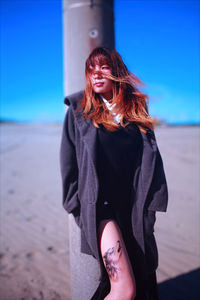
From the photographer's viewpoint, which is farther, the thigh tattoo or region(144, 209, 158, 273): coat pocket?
region(144, 209, 158, 273): coat pocket

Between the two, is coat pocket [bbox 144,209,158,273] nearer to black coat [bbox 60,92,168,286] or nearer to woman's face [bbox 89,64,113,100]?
black coat [bbox 60,92,168,286]

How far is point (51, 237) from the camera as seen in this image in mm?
4227

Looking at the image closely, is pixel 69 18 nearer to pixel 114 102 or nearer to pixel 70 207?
pixel 114 102

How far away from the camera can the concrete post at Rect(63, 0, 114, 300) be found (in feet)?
6.42

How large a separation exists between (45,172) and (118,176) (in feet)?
25.0

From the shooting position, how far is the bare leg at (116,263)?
1.51m

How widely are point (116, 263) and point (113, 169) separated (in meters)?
0.62

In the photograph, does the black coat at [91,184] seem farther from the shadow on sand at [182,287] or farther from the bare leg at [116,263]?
the shadow on sand at [182,287]

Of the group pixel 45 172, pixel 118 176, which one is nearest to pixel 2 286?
pixel 118 176

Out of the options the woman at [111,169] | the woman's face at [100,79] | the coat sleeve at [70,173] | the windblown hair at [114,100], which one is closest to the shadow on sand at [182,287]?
the woman at [111,169]

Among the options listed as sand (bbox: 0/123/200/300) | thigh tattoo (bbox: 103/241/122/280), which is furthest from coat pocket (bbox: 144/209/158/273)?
sand (bbox: 0/123/200/300)

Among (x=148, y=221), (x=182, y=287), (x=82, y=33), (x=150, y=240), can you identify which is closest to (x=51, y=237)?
(x=182, y=287)

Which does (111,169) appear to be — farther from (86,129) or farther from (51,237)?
(51,237)

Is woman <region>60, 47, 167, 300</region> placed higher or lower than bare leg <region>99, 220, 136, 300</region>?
higher
